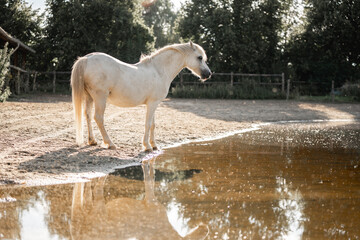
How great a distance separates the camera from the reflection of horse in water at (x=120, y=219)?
2893 mm

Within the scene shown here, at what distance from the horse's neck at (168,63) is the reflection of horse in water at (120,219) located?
3.66 metres

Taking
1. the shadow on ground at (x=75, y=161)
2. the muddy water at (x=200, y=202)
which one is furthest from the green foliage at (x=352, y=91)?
the shadow on ground at (x=75, y=161)

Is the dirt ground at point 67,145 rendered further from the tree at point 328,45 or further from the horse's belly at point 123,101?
the tree at point 328,45

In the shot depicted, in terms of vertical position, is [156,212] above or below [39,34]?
below

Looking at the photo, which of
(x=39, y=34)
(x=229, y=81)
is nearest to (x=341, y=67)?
(x=229, y=81)

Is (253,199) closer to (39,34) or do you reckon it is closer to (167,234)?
(167,234)

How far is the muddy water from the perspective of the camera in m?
2.97

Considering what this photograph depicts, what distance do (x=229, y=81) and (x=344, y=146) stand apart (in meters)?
19.3

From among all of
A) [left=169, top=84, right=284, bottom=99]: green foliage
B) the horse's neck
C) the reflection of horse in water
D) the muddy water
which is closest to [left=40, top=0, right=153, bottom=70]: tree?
[left=169, top=84, right=284, bottom=99]: green foliage

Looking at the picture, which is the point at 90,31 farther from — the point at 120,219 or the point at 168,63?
the point at 120,219

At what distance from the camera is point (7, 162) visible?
5.21 meters

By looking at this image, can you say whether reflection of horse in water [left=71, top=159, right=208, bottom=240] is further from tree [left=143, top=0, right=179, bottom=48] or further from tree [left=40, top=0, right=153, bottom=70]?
tree [left=143, top=0, right=179, bottom=48]

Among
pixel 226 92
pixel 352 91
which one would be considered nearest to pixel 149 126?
pixel 226 92

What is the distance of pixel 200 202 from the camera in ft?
12.4
